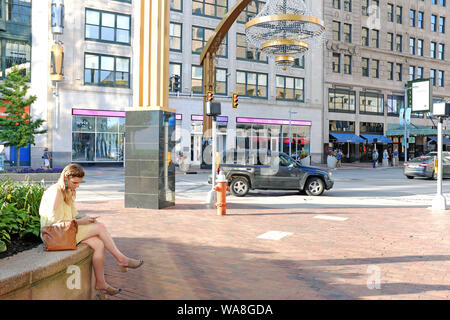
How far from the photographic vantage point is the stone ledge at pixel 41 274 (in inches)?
124

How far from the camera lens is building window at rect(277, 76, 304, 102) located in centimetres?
4156

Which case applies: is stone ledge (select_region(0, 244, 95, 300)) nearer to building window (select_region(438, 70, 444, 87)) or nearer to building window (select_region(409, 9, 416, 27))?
building window (select_region(409, 9, 416, 27))

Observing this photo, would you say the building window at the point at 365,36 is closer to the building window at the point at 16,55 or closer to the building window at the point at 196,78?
the building window at the point at 196,78

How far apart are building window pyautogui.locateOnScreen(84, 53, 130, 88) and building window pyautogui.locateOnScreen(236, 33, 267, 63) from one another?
1082cm

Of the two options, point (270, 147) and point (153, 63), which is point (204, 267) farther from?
point (270, 147)

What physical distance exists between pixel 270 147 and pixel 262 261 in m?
35.3

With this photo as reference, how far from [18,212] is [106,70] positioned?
102 ft

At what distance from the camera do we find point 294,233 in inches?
316

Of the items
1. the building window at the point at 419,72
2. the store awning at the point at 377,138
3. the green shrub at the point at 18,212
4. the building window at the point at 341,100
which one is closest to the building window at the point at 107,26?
the building window at the point at 341,100

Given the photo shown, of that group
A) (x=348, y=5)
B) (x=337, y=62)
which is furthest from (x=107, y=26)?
(x=348, y=5)

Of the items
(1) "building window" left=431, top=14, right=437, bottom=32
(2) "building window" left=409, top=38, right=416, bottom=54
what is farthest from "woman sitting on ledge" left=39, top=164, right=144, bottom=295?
(1) "building window" left=431, top=14, right=437, bottom=32

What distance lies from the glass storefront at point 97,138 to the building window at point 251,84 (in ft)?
38.9

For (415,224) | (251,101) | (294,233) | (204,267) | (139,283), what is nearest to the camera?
(139,283)
